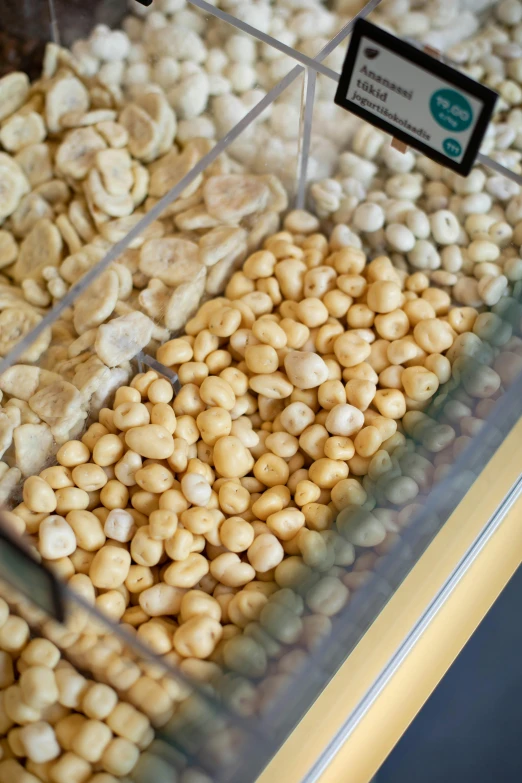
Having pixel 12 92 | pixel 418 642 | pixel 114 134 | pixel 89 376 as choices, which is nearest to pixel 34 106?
pixel 12 92

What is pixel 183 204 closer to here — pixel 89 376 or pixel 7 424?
pixel 89 376

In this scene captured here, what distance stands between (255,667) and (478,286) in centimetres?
64

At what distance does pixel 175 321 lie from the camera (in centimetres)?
117

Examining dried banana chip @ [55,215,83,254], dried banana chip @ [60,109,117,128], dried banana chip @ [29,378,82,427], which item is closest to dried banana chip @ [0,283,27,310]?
dried banana chip @ [55,215,83,254]

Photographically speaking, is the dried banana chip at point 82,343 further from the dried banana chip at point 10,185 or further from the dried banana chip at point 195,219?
the dried banana chip at point 10,185

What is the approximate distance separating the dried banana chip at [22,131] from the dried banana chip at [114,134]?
107 mm

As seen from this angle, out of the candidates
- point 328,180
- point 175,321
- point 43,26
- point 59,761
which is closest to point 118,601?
point 59,761

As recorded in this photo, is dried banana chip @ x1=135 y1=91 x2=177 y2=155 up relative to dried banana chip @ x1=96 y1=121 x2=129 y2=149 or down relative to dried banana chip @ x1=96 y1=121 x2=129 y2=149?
up

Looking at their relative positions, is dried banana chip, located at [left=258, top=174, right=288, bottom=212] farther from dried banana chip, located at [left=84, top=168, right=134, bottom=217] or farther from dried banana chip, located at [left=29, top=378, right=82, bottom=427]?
dried banana chip, located at [left=29, top=378, right=82, bottom=427]

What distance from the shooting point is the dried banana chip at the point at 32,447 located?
3.36 feet

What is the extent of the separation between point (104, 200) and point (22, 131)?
0.80 feet

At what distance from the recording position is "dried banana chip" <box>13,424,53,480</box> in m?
1.02

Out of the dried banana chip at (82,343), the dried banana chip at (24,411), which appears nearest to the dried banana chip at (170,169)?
the dried banana chip at (82,343)

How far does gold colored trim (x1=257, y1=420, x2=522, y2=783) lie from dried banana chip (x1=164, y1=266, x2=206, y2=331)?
18.7 inches
